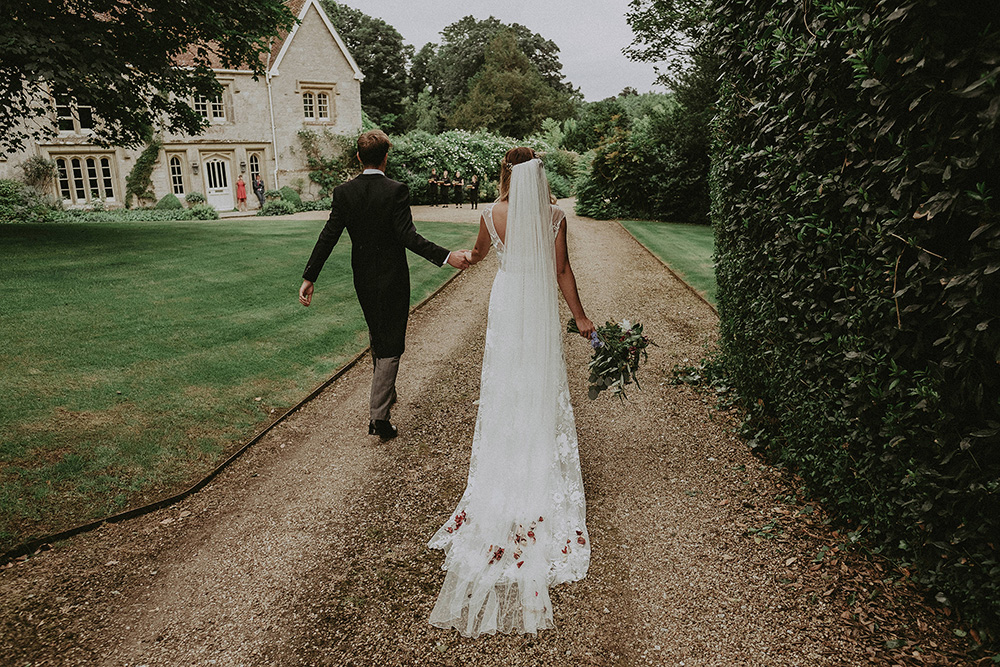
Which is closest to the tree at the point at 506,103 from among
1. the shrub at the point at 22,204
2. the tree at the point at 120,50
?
the shrub at the point at 22,204

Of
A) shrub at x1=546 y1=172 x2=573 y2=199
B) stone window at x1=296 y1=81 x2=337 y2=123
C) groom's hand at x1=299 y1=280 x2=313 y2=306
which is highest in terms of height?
stone window at x1=296 y1=81 x2=337 y2=123

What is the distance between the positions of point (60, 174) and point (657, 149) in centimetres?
2618

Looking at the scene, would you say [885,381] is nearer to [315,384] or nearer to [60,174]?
[315,384]

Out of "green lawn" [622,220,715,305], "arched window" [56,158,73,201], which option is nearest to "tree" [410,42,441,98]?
"arched window" [56,158,73,201]

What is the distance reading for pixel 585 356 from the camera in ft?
24.7

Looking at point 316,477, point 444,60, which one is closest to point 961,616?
point 316,477

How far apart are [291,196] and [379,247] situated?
2517cm

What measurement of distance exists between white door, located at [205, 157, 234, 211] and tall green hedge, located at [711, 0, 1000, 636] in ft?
97.3

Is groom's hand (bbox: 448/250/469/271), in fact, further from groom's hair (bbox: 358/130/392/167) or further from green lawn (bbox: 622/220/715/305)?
green lawn (bbox: 622/220/715/305)

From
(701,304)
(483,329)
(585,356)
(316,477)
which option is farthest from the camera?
(701,304)

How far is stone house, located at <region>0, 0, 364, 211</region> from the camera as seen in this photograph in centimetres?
2642

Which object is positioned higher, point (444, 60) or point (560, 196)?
point (444, 60)

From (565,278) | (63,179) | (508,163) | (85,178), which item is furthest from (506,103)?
(565,278)

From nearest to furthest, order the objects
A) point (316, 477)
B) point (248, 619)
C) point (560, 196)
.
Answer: point (248, 619) → point (316, 477) → point (560, 196)
